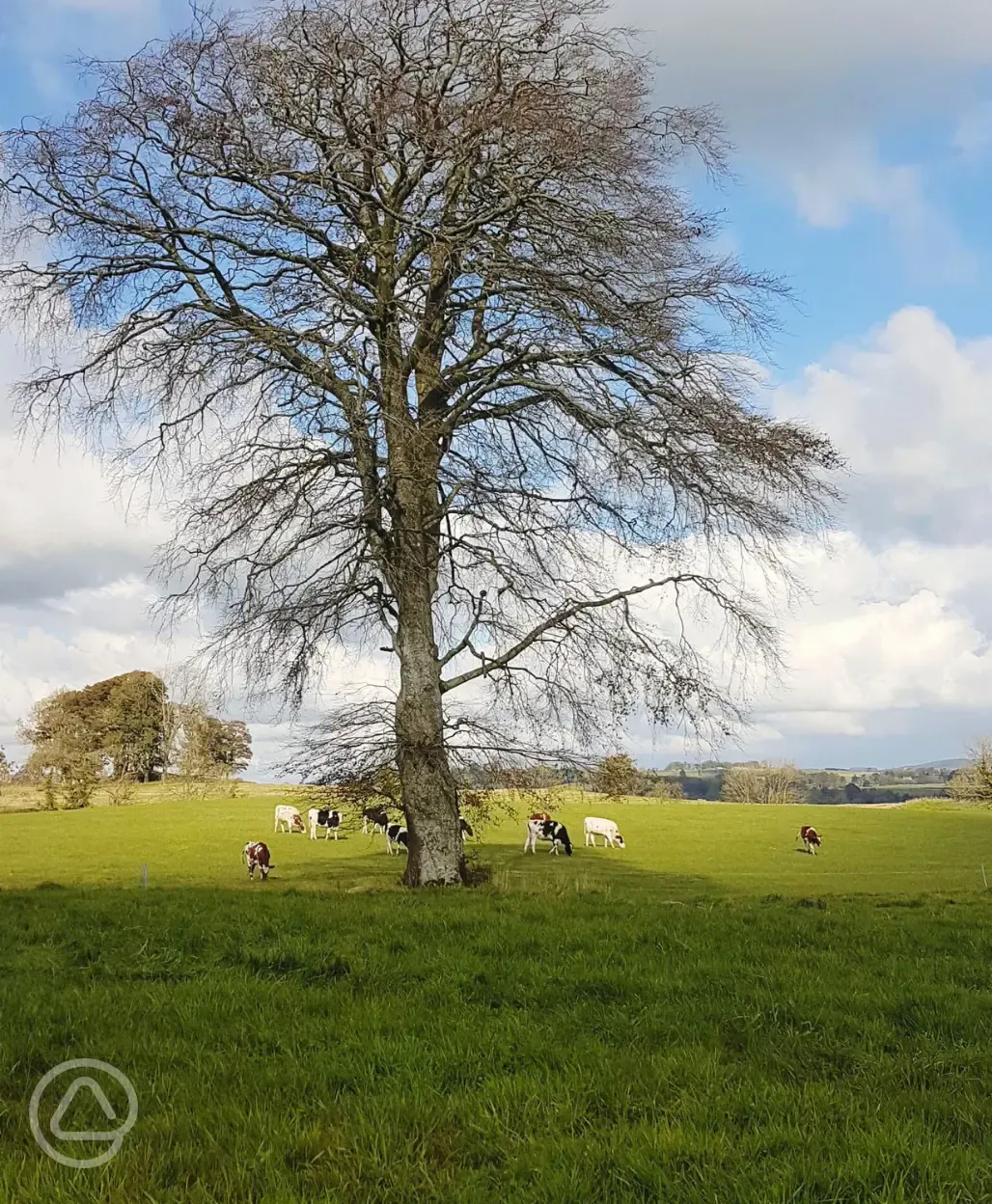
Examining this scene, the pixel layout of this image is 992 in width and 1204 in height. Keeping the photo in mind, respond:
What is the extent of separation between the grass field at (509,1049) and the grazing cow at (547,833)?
2520 cm

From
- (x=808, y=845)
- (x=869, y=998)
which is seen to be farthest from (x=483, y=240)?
(x=808, y=845)

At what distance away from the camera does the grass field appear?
11.6ft

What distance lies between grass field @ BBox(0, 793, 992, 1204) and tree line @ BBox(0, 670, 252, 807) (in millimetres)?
53901

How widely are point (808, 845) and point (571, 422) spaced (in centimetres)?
2875

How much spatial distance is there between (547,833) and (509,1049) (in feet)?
105

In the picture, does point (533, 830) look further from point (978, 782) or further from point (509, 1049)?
point (978, 782)

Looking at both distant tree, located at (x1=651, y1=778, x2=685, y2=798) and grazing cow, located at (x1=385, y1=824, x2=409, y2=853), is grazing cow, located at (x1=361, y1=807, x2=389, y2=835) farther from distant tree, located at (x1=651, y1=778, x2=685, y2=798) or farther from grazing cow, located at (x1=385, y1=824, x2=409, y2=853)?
distant tree, located at (x1=651, y1=778, x2=685, y2=798)

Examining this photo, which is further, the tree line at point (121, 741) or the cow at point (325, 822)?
the tree line at point (121, 741)

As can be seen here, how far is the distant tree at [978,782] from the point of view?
208 feet

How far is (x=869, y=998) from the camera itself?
6176 mm

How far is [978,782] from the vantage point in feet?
219

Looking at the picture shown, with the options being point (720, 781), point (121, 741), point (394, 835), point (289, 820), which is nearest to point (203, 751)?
point (121, 741)

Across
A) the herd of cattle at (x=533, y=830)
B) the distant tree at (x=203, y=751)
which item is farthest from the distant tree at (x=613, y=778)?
the distant tree at (x=203, y=751)

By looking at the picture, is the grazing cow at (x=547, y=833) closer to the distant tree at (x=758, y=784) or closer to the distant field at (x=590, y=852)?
the distant field at (x=590, y=852)
